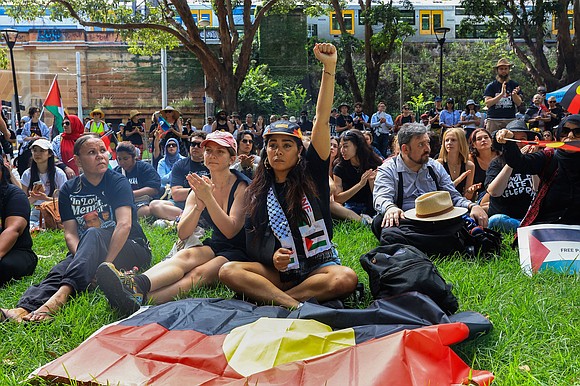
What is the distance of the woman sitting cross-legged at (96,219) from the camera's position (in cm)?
456

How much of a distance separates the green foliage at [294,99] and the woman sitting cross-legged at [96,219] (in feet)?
90.8

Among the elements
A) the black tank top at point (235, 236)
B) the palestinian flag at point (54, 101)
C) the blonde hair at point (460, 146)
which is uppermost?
the palestinian flag at point (54, 101)

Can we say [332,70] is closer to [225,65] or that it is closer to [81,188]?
[81,188]

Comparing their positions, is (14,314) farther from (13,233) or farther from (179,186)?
(179,186)

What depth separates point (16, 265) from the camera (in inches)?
199

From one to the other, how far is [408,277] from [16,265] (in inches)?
118

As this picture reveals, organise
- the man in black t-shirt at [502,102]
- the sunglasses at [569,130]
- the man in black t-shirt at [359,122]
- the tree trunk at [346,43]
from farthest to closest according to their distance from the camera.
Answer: the tree trunk at [346,43]
the man in black t-shirt at [359,122]
the man in black t-shirt at [502,102]
the sunglasses at [569,130]

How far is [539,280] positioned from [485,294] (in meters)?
0.57

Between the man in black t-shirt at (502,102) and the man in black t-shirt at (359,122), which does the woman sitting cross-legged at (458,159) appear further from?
the man in black t-shirt at (359,122)

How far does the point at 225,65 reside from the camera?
1817 centimetres

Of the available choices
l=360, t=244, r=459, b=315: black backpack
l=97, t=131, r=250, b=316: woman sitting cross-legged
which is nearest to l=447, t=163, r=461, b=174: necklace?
l=97, t=131, r=250, b=316: woman sitting cross-legged

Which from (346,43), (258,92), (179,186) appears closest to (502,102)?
(179,186)

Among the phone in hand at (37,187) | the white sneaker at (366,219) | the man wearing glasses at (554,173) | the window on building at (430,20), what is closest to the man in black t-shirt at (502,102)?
the white sneaker at (366,219)

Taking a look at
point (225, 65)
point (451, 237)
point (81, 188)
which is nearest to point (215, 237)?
point (81, 188)
